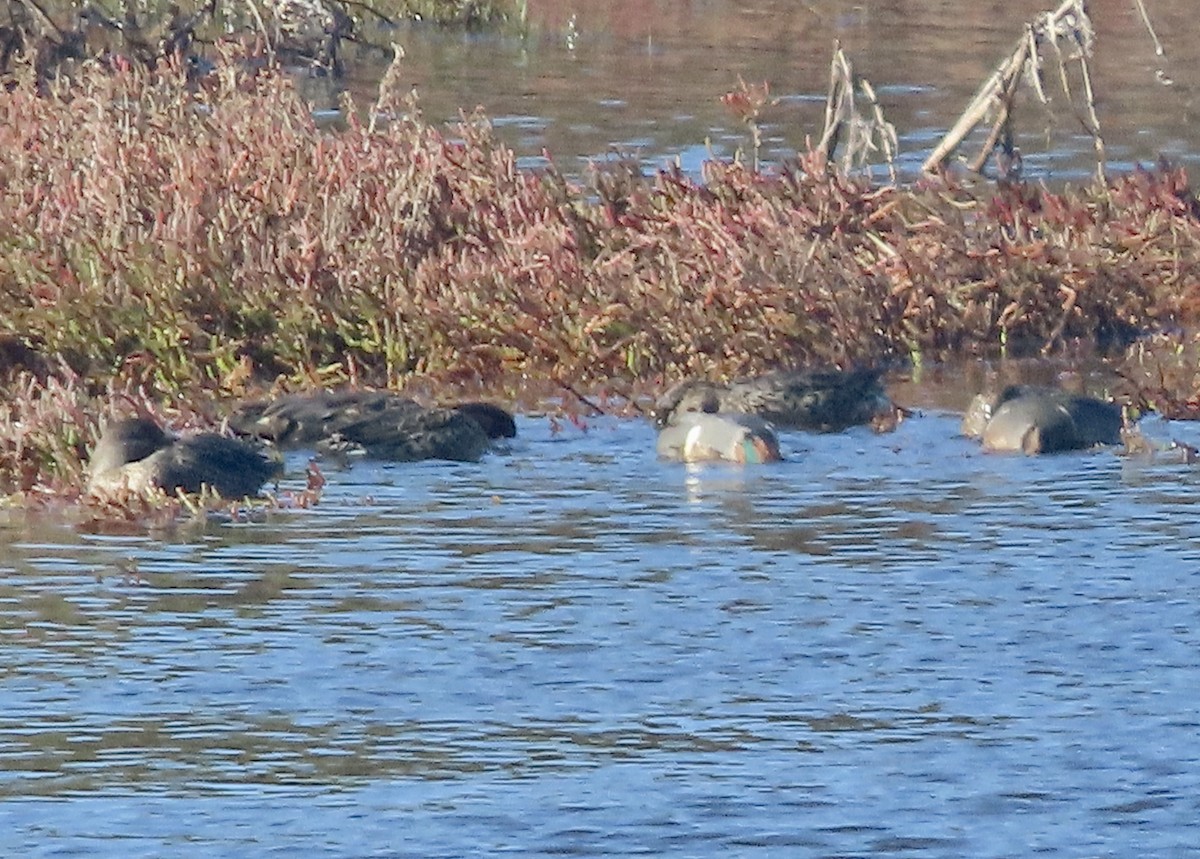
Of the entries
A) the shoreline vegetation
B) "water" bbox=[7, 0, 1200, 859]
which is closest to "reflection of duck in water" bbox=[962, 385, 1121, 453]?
"water" bbox=[7, 0, 1200, 859]

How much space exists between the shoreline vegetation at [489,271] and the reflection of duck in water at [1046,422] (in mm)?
761

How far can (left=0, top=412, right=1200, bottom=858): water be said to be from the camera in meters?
6.77

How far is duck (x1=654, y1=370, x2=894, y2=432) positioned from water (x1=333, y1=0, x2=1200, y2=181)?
522 cm

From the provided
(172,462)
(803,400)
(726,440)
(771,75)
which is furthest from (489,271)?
(771,75)

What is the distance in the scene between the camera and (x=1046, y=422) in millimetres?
11508

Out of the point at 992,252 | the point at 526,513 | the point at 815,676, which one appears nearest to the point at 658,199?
the point at 992,252

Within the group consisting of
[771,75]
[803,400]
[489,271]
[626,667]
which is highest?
[771,75]

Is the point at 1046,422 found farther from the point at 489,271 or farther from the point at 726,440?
the point at 489,271

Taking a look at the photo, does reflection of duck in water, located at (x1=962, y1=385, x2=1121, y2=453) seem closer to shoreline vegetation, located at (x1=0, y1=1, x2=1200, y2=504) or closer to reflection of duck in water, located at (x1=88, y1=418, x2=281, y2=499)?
shoreline vegetation, located at (x1=0, y1=1, x2=1200, y2=504)

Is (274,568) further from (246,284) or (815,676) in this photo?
(246,284)

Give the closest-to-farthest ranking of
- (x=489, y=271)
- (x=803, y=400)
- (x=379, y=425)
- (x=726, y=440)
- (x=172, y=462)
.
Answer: (x=172, y=462) < (x=726, y=440) < (x=379, y=425) < (x=803, y=400) < (x=489, y=271)

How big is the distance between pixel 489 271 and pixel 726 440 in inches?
104

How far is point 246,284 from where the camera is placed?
44.7ft

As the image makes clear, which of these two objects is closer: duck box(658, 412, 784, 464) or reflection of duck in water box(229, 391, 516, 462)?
duck box(658, 412, 784, 464)
